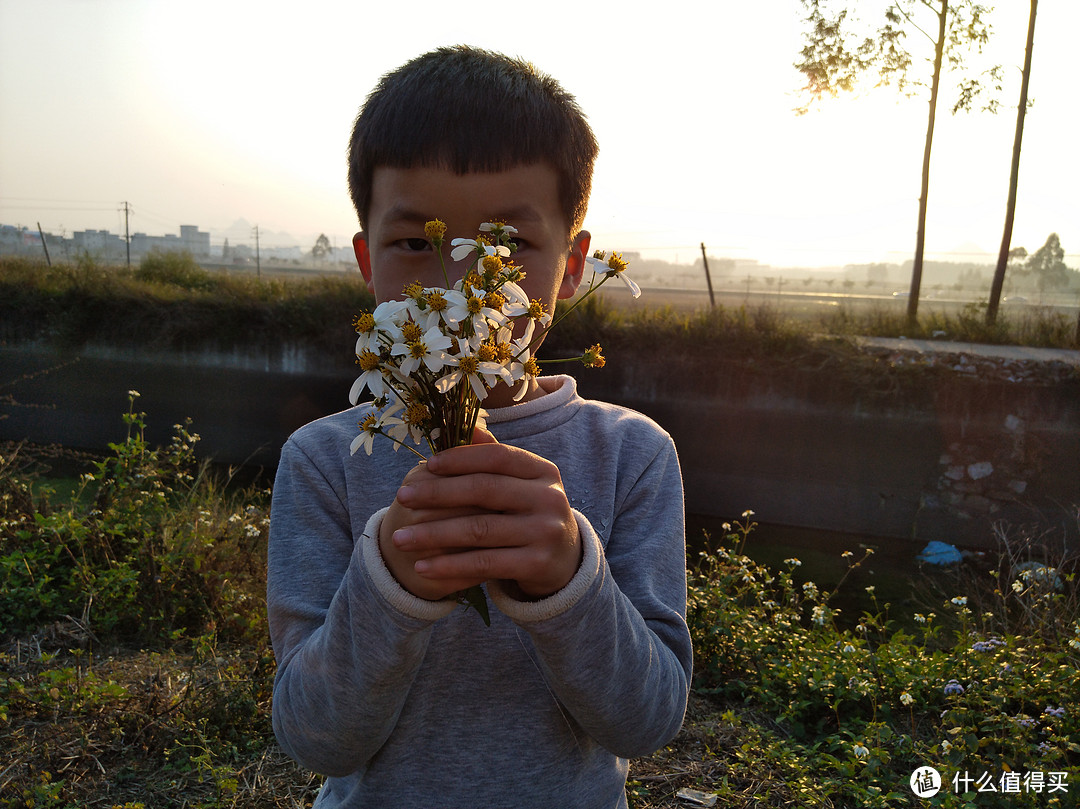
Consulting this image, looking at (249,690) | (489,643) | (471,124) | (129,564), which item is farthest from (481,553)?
(129,564)

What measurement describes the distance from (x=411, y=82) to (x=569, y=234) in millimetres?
436

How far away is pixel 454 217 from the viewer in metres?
1.23

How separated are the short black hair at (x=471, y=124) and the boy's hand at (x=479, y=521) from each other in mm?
619

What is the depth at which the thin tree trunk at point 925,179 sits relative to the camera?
12516 mm

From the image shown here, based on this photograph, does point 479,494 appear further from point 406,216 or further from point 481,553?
point 406,216

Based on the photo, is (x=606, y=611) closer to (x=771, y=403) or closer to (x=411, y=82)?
(x=411, y=82)

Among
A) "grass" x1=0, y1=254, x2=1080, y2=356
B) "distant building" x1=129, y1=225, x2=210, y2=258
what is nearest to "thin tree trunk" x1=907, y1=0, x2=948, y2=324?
"grass" x1=0, y1=254, x2=1080, y2=356

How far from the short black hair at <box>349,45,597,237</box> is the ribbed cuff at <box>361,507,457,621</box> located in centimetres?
68

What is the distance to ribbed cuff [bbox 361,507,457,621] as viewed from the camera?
92 centimetres

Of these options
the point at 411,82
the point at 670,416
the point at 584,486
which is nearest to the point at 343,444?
the point at 584,486

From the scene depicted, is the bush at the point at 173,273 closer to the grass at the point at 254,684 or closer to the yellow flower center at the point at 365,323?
the grass at the point at 254,684

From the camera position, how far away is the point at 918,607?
20.6 feet

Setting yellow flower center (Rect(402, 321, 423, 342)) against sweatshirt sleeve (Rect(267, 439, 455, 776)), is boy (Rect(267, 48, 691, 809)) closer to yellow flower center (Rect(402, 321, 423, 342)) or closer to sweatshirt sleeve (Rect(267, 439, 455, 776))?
sweatshirt sleeve (Rect(267, 439, 455, 776))

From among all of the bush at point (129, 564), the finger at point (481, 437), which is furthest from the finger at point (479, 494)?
the bush at point (129, 564)
